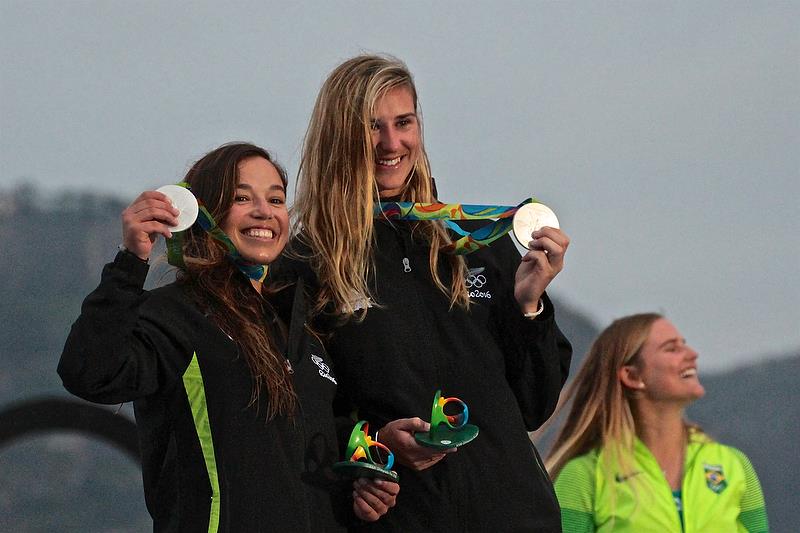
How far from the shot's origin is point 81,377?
228cm

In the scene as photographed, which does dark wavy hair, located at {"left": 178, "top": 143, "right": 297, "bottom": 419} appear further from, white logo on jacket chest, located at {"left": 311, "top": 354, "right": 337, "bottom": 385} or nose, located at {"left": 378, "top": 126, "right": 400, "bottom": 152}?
nose, located at {"left": 378, "top": 126, "right": 400, "bottom": 152}

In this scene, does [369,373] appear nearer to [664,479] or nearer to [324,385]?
[324,385]

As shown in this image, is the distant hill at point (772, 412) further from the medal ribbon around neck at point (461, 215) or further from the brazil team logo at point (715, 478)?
the medal ribbon around neck at point (461, 215)

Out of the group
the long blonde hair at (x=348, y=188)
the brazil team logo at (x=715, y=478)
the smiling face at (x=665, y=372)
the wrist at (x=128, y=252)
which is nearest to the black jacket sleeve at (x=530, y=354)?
the long blonde hair at (x=348, y=188)

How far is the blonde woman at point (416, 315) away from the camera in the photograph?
106 inches

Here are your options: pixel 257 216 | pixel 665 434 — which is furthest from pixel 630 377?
pixel 257 216

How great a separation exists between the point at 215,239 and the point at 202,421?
1.55 feet

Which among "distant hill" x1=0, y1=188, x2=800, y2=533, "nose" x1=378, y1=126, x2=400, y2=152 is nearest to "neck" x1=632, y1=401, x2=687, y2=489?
"nose" x1=378, y1=126, x2=400, y2=152

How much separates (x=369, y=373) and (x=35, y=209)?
674 inches

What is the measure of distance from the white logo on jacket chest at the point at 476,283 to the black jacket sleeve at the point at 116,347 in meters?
0.79

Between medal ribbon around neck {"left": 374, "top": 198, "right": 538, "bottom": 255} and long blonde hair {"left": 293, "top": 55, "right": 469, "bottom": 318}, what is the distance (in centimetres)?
4

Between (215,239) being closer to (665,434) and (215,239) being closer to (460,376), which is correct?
(460,376)

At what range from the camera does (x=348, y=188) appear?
295cm

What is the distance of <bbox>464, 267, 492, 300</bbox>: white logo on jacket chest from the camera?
9.55ft
